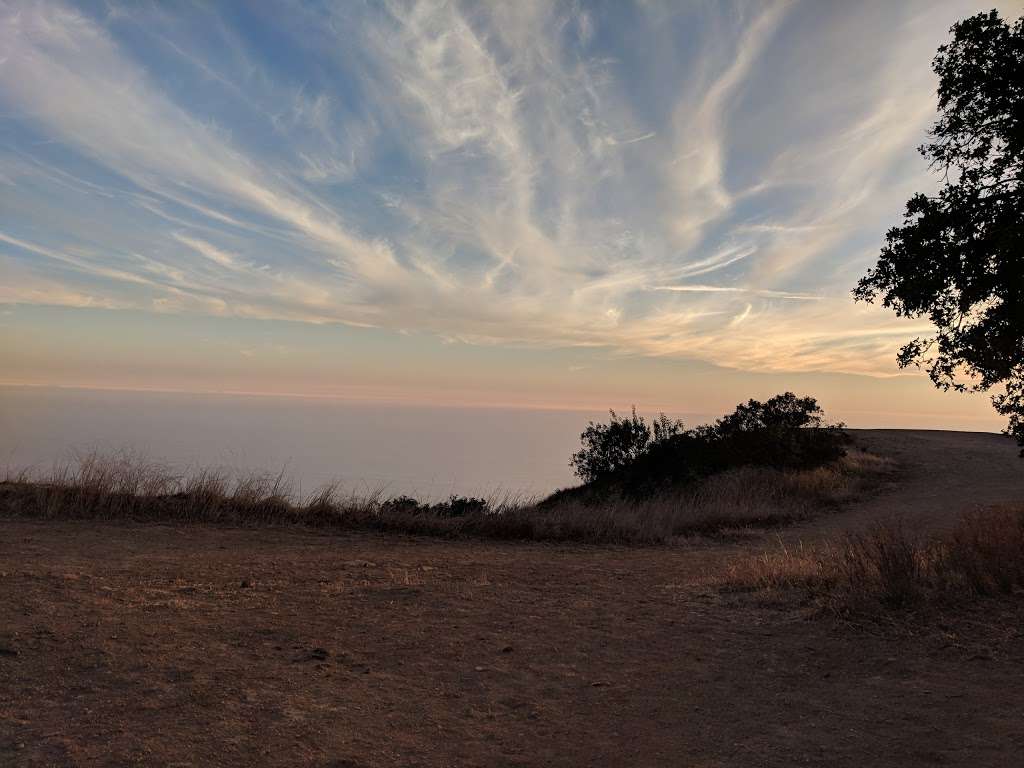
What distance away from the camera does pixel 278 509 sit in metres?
11.5

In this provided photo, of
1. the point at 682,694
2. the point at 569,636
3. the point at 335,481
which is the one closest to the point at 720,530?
the point at 335,481

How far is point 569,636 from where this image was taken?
18.6ft

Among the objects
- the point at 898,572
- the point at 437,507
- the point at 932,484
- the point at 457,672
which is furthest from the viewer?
the point at 932,484

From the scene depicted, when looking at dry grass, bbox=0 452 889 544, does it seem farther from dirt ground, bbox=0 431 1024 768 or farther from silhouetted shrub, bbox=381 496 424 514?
dirt ground, bbox=0 431 1024 768

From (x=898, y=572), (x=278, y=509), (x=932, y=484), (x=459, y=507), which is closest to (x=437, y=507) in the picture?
(x=459, y=507)

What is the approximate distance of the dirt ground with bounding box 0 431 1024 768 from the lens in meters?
3.52

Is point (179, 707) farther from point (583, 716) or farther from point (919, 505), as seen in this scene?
point (919, 505)

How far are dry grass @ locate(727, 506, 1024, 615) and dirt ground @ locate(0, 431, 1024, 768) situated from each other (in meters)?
0.42

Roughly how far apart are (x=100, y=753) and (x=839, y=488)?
2043 cm

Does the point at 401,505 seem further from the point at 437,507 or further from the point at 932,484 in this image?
the point at 932,484

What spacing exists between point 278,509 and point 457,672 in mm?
7680

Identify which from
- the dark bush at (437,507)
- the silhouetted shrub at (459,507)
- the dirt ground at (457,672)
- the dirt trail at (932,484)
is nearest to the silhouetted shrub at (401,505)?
the dark bush at (437,507)

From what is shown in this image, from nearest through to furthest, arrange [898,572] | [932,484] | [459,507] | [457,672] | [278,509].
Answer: [457,672]
[898,572]
[278,509]
[459,507]
[932,484]

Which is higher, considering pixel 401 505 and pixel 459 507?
pixel 401 505
